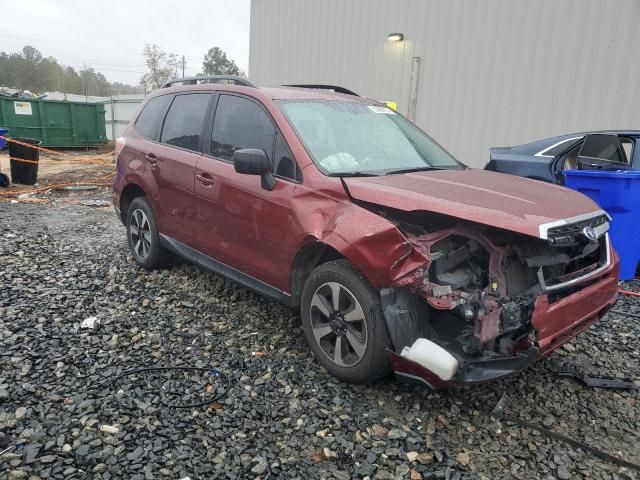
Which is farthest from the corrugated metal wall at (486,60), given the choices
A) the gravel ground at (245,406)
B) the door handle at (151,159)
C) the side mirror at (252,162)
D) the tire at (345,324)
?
the tire at (345,324)

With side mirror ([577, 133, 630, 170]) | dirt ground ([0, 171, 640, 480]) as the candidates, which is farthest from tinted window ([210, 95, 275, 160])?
side mirror ([577, 133, 630, 170])

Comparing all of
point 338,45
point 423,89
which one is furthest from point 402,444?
point 338,45

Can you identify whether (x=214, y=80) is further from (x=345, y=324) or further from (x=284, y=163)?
(x=345, y=324)

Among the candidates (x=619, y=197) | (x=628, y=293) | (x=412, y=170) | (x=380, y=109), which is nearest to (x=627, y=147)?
(x=619, y=197)

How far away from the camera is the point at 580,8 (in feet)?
24.8

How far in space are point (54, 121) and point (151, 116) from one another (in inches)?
632

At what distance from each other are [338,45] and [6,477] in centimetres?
1028

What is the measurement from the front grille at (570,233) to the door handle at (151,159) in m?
3.36

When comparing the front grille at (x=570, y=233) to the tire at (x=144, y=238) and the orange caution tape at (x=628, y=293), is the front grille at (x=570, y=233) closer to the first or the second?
the orange caution tape at (x=628, y=293)

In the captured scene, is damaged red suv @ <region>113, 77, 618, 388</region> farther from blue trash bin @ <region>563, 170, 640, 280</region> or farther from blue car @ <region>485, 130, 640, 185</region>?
blue car @ <region>485, 130, 640, 185</region>

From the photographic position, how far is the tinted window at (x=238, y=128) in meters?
3.44

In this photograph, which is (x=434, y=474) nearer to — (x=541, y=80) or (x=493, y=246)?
(x=493, y=246)

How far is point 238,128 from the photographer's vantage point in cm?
367

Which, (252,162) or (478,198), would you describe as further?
(252,162)
